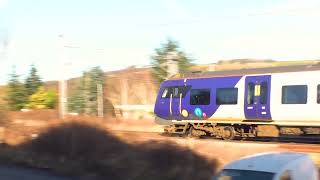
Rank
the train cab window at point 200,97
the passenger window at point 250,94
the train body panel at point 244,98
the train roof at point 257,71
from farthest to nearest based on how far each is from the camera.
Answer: the train cab window at point 200,97, the passenger window at point 250,94, the train roof at point 257,71, the train body panel at point 244,98

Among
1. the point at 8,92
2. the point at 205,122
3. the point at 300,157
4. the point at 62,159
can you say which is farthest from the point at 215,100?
the point at 8,92

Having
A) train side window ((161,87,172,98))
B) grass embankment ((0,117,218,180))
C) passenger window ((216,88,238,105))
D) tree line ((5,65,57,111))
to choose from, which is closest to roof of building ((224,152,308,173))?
grass embankment ((0,117,218,180))

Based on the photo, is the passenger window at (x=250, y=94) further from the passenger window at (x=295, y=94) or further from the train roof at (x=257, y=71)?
the passenger window at (x=295, y=94)

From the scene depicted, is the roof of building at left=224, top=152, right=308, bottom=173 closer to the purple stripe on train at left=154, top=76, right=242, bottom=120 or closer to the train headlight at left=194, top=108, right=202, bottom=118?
the purple stripe on train at left=154, top=76, right=242, bottom=120

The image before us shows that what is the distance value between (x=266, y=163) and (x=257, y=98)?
1431 centimetres

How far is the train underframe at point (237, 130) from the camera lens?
21844 mm

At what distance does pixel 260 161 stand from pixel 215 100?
15580 mm

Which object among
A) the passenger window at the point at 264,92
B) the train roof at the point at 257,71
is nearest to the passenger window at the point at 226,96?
the train roof at the point at 257,71

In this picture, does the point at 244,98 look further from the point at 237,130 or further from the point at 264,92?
the point at 237,130

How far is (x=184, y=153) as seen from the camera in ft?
50.2

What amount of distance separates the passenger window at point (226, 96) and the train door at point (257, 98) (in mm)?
584

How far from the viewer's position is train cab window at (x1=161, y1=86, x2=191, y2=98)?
24625 millimetres

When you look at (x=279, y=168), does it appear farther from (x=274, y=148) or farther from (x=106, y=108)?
(x=106, y=108)

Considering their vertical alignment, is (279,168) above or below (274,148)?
above
